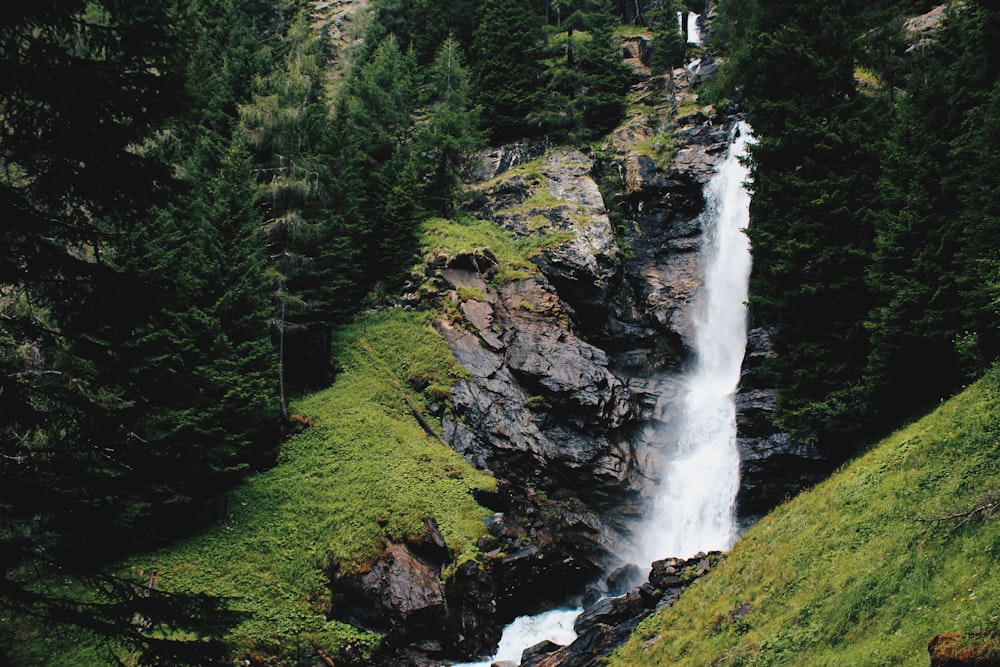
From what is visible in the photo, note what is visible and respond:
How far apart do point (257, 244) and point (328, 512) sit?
9924 mm

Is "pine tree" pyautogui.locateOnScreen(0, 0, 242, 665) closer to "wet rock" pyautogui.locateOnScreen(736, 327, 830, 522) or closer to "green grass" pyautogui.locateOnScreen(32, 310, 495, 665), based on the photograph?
"green grass" pyautogui.locateOnScreen(32, 310, 495, 665)

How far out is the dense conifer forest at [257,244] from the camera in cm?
529

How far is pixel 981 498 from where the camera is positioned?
8.33 meters

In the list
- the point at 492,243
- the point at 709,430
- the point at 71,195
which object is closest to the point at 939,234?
the point at 709,430

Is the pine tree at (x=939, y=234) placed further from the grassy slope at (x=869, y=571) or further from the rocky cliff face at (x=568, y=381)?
the rocky cliff face at (x=568, y=381)

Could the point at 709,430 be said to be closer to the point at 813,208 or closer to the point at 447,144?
the point at 813,208

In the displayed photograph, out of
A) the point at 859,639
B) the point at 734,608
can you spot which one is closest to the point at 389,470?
the point at 734,608

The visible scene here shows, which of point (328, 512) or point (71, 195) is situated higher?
point (71, 195)

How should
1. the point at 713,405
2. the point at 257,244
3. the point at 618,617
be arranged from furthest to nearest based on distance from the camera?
the point at 713,405, the point at 257,244, the point at 618,617

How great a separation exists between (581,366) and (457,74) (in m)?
20.7

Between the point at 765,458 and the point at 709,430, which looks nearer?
the point at 765,458

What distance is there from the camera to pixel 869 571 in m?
8.82

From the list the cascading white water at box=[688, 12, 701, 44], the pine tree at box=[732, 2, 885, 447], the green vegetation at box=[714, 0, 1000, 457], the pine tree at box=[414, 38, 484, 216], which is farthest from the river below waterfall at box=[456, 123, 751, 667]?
the cascading white water at box=[688, 12, 701, 44]

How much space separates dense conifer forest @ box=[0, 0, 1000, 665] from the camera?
529cm
